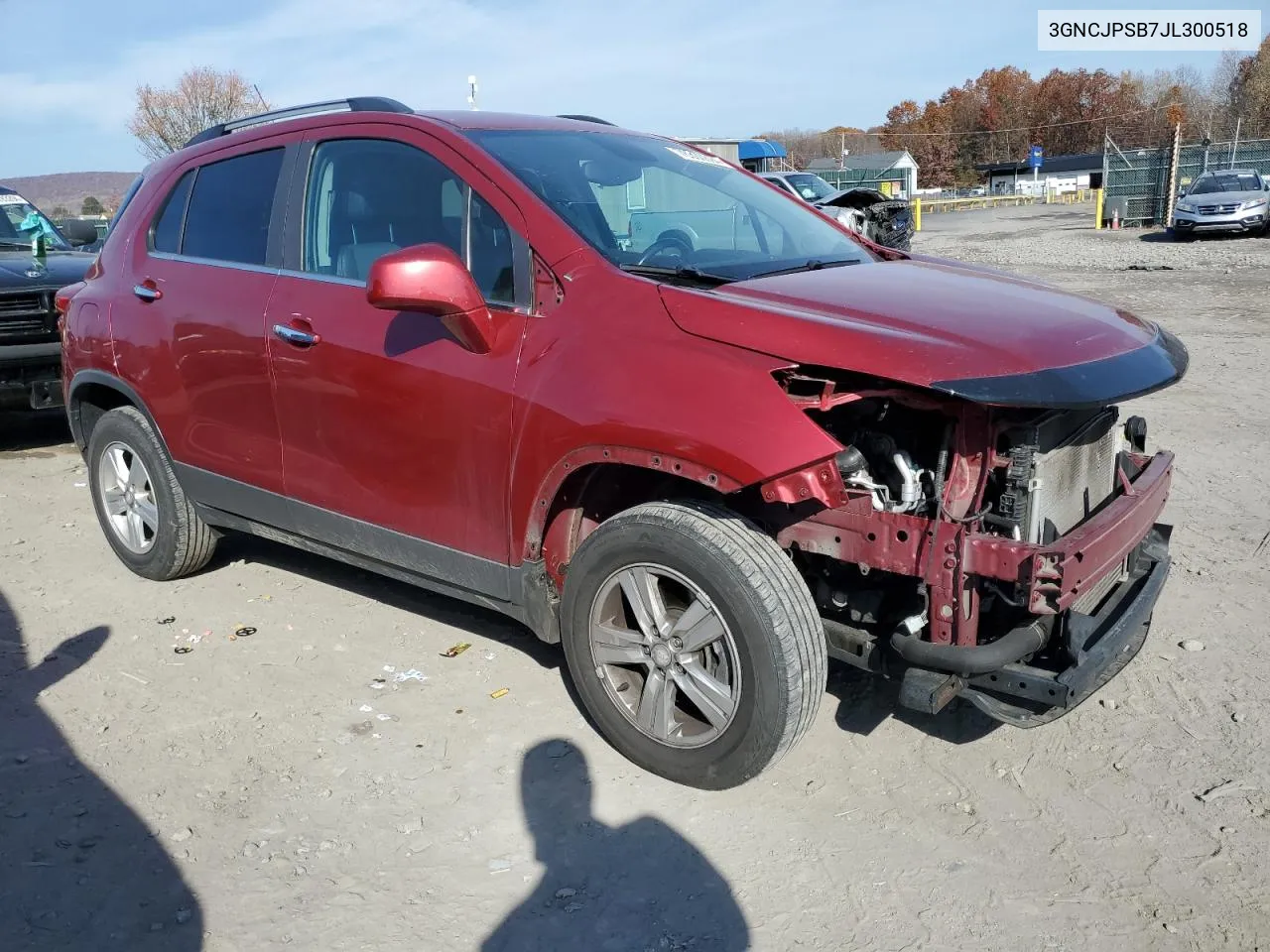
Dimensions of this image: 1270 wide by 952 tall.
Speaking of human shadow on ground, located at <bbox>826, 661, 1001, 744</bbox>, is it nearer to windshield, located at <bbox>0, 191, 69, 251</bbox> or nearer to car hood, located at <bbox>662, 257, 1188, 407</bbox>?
car hood, located at <bbox>662, 257, 1188, 407</bbox>

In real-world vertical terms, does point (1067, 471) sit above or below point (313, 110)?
below

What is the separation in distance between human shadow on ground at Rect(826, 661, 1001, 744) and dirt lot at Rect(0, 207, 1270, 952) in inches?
0.6

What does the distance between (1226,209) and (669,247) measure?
23.5 m

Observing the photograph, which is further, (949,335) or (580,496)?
(580,496)

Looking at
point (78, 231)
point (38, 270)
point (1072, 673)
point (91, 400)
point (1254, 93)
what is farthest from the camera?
point (1254, 93)

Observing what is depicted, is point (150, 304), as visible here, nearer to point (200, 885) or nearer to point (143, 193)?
point (143, 193)

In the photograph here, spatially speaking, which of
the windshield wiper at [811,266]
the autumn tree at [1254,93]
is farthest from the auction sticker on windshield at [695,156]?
the autumn tree at [1254,93]

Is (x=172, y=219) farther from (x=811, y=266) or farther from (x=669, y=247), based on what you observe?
(x=811, y=266)

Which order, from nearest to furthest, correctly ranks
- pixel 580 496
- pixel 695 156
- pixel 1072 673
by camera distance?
pixel 1072 673 → pixel 580 496 → pixel 695 156

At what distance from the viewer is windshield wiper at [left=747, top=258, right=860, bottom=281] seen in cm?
347

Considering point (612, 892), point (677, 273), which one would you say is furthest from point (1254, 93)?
point (612, 892)

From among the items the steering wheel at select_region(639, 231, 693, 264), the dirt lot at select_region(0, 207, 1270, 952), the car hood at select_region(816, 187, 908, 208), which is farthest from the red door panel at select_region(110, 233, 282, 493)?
the car hood at select_region(816, 187, 908, 208)

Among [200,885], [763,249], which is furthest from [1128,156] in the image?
[200,885]

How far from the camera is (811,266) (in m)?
3.72
